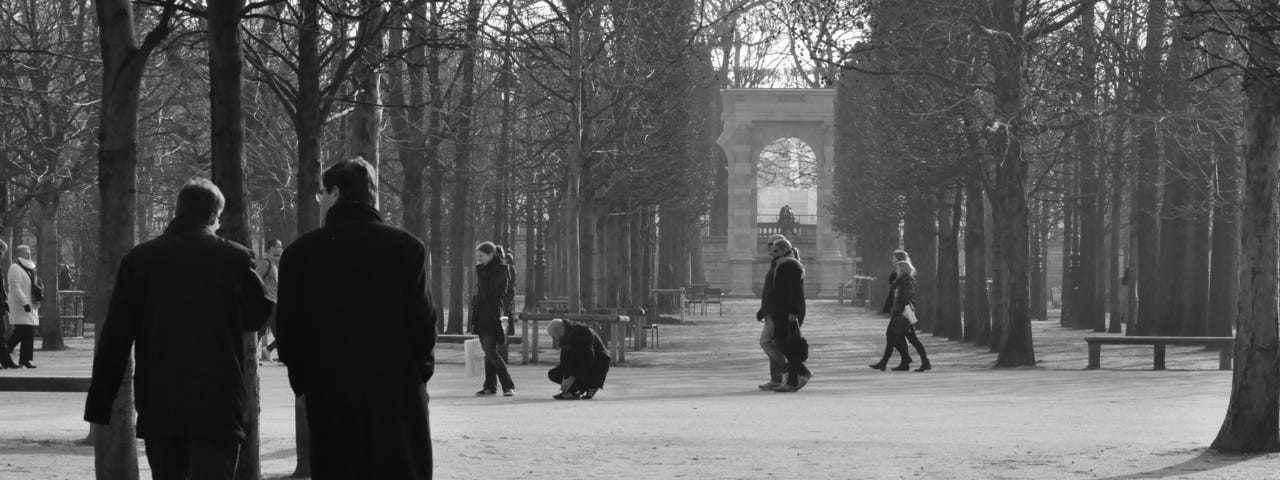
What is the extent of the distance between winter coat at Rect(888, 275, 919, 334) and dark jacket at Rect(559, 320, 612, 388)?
5.81m

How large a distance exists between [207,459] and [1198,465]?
22.3 feet

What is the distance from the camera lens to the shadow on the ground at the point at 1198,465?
10.0 meters

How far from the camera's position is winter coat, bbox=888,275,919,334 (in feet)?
69.7

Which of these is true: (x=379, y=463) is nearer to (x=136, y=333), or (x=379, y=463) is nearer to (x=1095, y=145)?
(x=136, y=333)

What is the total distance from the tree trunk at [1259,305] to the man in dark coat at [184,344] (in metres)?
7.35

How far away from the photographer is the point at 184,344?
5934mm

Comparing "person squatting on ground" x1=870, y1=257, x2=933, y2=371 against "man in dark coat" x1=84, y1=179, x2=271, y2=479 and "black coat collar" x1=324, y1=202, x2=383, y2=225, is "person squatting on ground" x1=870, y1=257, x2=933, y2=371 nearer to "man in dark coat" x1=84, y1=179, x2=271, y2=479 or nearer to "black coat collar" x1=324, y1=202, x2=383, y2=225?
"man in dark coat" x1=84, y1=179, x2=271, y2=479

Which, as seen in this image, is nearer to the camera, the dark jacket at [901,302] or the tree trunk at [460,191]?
the dark jacket at [901,302]

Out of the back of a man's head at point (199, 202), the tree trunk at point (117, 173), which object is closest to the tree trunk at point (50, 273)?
the tree trunk at point (117, 173)

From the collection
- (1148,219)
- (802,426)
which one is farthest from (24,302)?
(1148,219)

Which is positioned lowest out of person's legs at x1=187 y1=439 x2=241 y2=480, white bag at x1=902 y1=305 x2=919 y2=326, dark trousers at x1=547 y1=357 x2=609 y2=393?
dark trousers at x1=547 y1=357 x2=609 y2=393

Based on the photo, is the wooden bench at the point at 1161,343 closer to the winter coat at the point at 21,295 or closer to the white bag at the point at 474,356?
the white bag at the point at 474,356

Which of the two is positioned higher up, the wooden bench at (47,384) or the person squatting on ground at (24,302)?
the person squatting on ground at (24,302)

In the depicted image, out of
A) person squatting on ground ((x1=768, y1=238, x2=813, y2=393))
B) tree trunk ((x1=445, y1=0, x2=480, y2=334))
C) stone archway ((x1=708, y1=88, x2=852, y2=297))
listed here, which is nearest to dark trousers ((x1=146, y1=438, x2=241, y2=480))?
person squatting on ground ((x1=768, y1=238, x2=813, y2=393))
